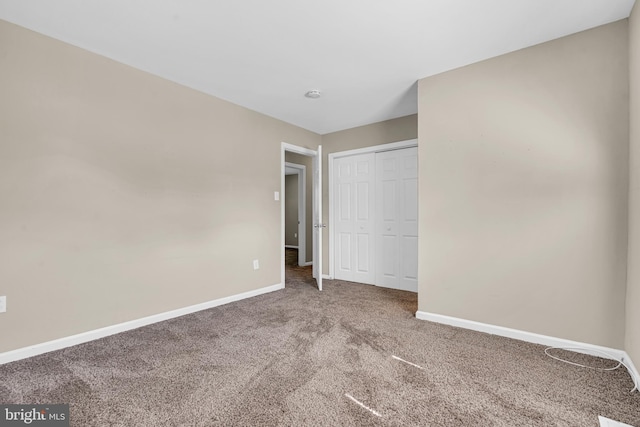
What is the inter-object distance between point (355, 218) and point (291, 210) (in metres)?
3.83

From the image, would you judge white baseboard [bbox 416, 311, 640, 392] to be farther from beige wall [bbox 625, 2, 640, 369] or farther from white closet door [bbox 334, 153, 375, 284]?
white closet door [bbox 334, 153, 375, 284]

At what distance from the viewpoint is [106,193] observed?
2.43m

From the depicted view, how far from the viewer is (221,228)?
10.8ft

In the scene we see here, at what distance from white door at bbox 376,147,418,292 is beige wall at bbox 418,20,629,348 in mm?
1064

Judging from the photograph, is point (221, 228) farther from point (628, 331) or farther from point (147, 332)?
point (628, 331)

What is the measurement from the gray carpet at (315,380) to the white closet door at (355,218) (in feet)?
5.61

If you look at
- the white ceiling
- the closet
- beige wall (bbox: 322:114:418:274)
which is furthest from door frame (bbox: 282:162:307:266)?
the white ceiling

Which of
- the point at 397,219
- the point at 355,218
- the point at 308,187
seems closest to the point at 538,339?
the point at 397,219

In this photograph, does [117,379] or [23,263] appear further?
[23,263]

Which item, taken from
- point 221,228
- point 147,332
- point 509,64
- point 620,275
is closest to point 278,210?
point 221,228

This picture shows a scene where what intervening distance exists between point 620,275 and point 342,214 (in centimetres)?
314

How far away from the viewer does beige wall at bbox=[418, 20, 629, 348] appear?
203 cm

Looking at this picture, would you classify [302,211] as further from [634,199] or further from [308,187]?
[634,199]

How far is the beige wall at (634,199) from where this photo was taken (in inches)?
69.6
